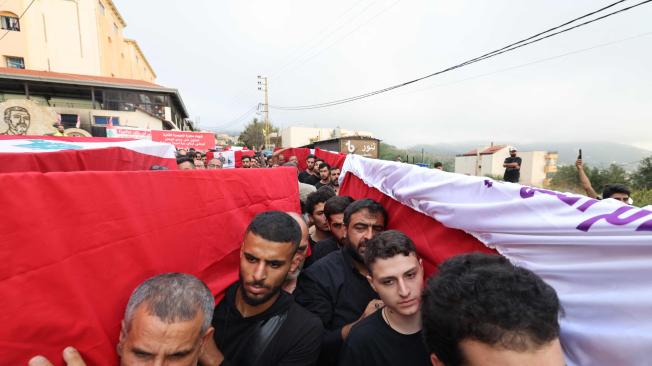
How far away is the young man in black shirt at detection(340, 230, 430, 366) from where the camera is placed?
1.53 m

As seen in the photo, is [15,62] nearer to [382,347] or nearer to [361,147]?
[361,147]

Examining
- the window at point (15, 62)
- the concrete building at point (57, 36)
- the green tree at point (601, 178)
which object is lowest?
the green tree at point (601, 178)

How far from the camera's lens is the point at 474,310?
3.07 feet

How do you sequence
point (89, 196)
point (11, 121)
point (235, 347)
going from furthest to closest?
point (11, 121), point (235, 347), point (89, 196)

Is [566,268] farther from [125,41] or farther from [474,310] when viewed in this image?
[125,41]

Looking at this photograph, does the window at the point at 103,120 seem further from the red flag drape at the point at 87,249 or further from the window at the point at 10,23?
the red flag drape at the point at 87,249

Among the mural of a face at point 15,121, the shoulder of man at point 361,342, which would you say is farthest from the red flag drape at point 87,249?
the mural of a face at point 15,121

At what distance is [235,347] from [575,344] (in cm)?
145

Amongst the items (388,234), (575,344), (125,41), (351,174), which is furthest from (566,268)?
(125,41)

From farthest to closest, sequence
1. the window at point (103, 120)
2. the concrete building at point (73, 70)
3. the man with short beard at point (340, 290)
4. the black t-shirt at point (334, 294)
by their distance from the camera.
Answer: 1. the window at point (103, 120)
2. the concrete building at point (73, 70)
3. the black t-shirt at point (334, 294)
4. the man with short beard at point (340, 290)

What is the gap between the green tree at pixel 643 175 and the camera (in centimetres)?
2208

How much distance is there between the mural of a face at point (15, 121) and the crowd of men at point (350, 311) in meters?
12.3

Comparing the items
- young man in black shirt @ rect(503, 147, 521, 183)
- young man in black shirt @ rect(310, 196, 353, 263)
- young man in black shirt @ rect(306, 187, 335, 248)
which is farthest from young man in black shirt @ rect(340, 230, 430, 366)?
young man in black shirt @ rect(503, 147, 521, 183)

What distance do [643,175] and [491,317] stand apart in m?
31.3
